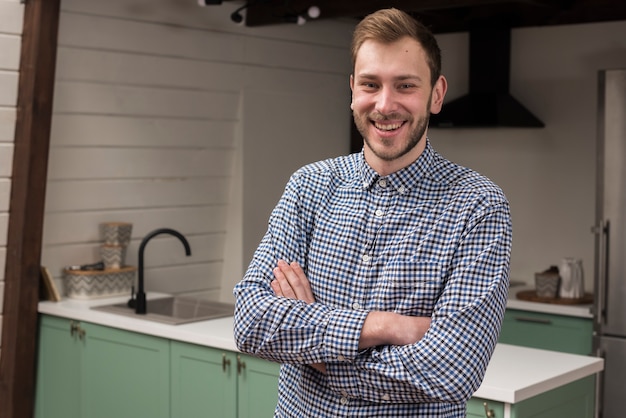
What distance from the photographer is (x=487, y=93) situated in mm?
5512

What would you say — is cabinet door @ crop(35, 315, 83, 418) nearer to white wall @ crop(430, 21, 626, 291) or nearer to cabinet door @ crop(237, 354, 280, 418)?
cabinet door @ crop(237, 354, 280, 418)

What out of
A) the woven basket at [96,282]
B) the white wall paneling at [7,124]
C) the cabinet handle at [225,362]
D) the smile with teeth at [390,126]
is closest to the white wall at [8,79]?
the white wall paneling at [7,124]

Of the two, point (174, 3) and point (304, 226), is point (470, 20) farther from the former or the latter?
point (304, 226)

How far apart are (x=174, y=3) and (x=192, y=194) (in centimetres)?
101

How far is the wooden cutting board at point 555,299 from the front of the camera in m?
4.89

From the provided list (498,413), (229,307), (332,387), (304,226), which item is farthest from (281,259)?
(229,307)

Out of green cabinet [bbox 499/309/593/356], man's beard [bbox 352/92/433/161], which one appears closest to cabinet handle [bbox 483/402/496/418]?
man's beard [bbox 352/92/433/161]

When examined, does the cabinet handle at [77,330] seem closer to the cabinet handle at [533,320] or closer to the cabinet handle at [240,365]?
the cabinet handle at [240,365]

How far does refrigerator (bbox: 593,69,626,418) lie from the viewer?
14.6 ft

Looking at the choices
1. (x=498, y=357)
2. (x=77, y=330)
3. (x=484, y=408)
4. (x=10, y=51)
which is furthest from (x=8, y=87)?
(x=484, y=408)

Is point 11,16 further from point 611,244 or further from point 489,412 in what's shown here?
point 611,244

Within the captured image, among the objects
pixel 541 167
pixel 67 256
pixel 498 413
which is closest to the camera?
pixel 498 413

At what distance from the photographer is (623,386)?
4562mm

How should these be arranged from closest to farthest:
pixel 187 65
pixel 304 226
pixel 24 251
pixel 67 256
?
pixel 304 226 → pixel 24 251 → pixel 67 256 → pixel 187 65
